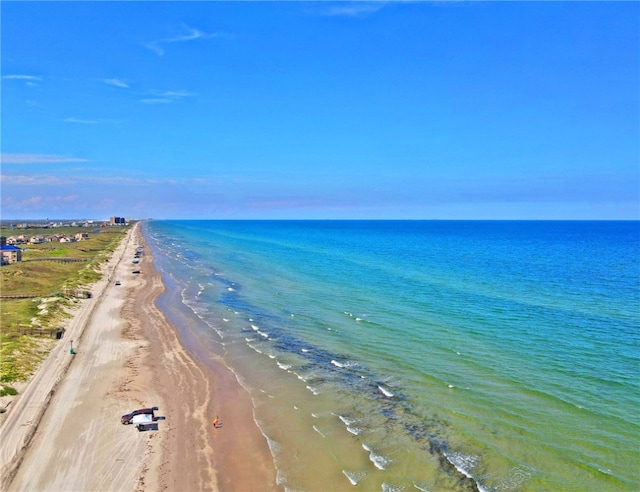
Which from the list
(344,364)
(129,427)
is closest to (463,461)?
(344,364)

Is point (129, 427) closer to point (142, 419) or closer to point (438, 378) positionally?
point (142, 419)

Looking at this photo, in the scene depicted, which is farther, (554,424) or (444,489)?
(554,424)

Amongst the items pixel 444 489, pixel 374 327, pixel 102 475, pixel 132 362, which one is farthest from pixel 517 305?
pixel 102 475

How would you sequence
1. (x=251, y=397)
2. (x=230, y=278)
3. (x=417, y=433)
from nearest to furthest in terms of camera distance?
(x=417, y=433), (x=251, y=397), (x=230, y=278)

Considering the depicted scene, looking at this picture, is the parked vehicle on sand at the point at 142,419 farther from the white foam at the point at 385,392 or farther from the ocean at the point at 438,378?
the white foam at the point at 385,392

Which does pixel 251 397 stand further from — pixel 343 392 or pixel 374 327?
pixel 374 327

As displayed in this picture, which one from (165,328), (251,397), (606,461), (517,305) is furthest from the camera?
(517,305)
